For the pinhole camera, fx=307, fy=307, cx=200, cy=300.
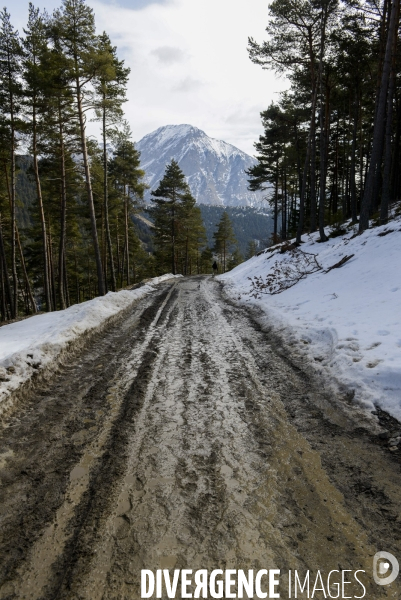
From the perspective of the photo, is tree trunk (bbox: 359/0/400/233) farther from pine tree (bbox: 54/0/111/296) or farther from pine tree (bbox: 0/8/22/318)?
pine tree (bbox: 0/8/22/318)

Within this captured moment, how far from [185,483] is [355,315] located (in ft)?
17.9

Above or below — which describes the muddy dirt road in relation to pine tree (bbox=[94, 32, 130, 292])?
below

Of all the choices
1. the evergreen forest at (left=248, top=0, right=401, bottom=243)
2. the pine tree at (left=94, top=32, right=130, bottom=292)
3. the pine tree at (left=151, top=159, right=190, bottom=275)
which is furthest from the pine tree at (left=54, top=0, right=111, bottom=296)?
the pine tree at (left=151, top=159, right=190, bottom=275)

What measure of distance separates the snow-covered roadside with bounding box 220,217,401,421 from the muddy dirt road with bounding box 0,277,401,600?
21.7 inches

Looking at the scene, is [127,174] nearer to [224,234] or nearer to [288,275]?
[288,275]

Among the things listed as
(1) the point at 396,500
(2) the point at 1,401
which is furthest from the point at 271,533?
(2) the point at 1,401

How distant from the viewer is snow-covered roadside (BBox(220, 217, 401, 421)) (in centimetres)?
431

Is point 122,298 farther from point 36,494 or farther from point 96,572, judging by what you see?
point 96,572

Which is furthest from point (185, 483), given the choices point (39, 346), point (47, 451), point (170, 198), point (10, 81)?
point (170, 198)

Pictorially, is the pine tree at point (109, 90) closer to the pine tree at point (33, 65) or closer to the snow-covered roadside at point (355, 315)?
the pine tree at point (33, 65)

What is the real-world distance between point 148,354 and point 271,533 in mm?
4090

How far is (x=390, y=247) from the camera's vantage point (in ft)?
32.8

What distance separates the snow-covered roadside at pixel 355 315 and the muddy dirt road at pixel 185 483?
55 centimetres

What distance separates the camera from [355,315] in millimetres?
6672
